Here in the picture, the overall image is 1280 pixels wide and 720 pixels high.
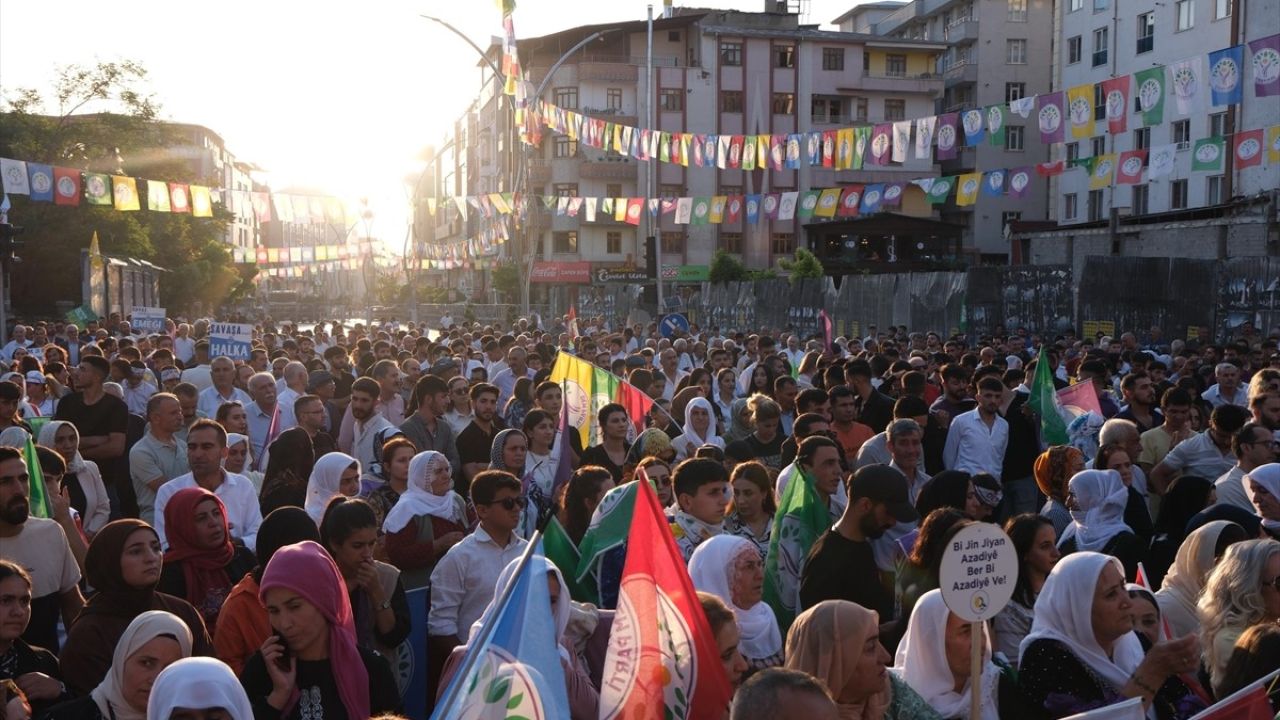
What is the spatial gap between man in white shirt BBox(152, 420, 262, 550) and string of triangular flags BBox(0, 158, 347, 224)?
18560 millimetres

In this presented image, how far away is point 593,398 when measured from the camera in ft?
38.0

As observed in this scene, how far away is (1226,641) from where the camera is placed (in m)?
4.77

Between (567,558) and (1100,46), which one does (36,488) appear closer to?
(567,558)

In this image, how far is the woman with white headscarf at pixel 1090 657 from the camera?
4.45 metres

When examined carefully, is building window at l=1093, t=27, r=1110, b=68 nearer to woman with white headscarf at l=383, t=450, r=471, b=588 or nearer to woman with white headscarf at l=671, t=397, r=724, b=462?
woman with white headscarf at l=671, t=397, r=724, b=462

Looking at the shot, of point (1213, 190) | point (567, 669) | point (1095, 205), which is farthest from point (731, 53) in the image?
point (567, 669)

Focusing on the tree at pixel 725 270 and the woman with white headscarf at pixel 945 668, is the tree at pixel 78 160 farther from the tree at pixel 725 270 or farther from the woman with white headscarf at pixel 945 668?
the woman with white headscarf at pixel 945 668

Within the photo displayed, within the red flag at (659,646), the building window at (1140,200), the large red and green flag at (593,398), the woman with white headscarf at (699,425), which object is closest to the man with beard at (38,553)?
the red flag at (659,646)

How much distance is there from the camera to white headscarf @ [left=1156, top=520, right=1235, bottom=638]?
5.36 metres

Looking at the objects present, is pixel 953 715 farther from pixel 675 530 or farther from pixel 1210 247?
pixel 1210 247

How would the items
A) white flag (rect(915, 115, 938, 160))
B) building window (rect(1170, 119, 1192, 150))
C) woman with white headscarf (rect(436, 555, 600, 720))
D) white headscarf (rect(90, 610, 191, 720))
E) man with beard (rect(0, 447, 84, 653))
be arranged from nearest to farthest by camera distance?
white headscarf (rect(90, 610, 191, 720)) → woman with white headscarf (rect(436, 555, 600, 720)) → man with beard (rect(0, 447, 84, 653)) → white flag (rect(915, 115, 938, 160)) → building window (rect(1170, 119, 1192, 150))

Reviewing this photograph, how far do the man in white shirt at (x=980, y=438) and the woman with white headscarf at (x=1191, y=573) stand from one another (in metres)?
4.16

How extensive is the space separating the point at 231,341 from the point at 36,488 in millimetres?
9366

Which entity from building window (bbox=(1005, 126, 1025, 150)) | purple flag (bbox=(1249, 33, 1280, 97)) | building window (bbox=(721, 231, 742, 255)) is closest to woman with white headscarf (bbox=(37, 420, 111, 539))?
purple flag (bbox=(1249, 33, 1280, 97))
